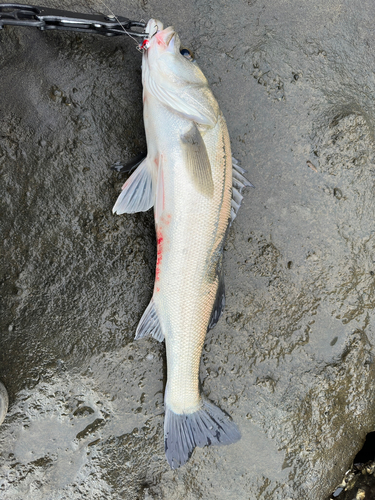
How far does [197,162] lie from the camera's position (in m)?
2.21

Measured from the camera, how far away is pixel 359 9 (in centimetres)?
287

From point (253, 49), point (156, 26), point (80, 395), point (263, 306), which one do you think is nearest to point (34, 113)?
point (156, 26)

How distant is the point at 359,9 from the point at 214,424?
3.45 m

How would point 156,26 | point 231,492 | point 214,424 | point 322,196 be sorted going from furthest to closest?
point 322,196, point 231,492, point 214,424, point 156,26

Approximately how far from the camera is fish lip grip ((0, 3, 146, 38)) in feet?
6.70

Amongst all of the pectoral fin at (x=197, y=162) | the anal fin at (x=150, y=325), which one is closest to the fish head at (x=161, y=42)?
the pectoral fin at (x=197, y=162)

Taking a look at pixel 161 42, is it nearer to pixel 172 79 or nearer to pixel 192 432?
pixel 172 79

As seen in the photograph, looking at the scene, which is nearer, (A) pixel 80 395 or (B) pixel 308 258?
(A) pixel 80 395

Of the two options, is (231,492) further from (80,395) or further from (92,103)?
(92,103)

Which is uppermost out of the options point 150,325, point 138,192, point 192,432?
point 138,192

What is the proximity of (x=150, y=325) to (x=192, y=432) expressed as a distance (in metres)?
0.78

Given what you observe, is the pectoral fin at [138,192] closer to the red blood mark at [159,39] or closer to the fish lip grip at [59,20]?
the red blood mark at [159,39]

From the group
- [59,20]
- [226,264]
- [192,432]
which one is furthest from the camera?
[226,264]

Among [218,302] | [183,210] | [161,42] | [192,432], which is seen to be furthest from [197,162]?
[192,432]
